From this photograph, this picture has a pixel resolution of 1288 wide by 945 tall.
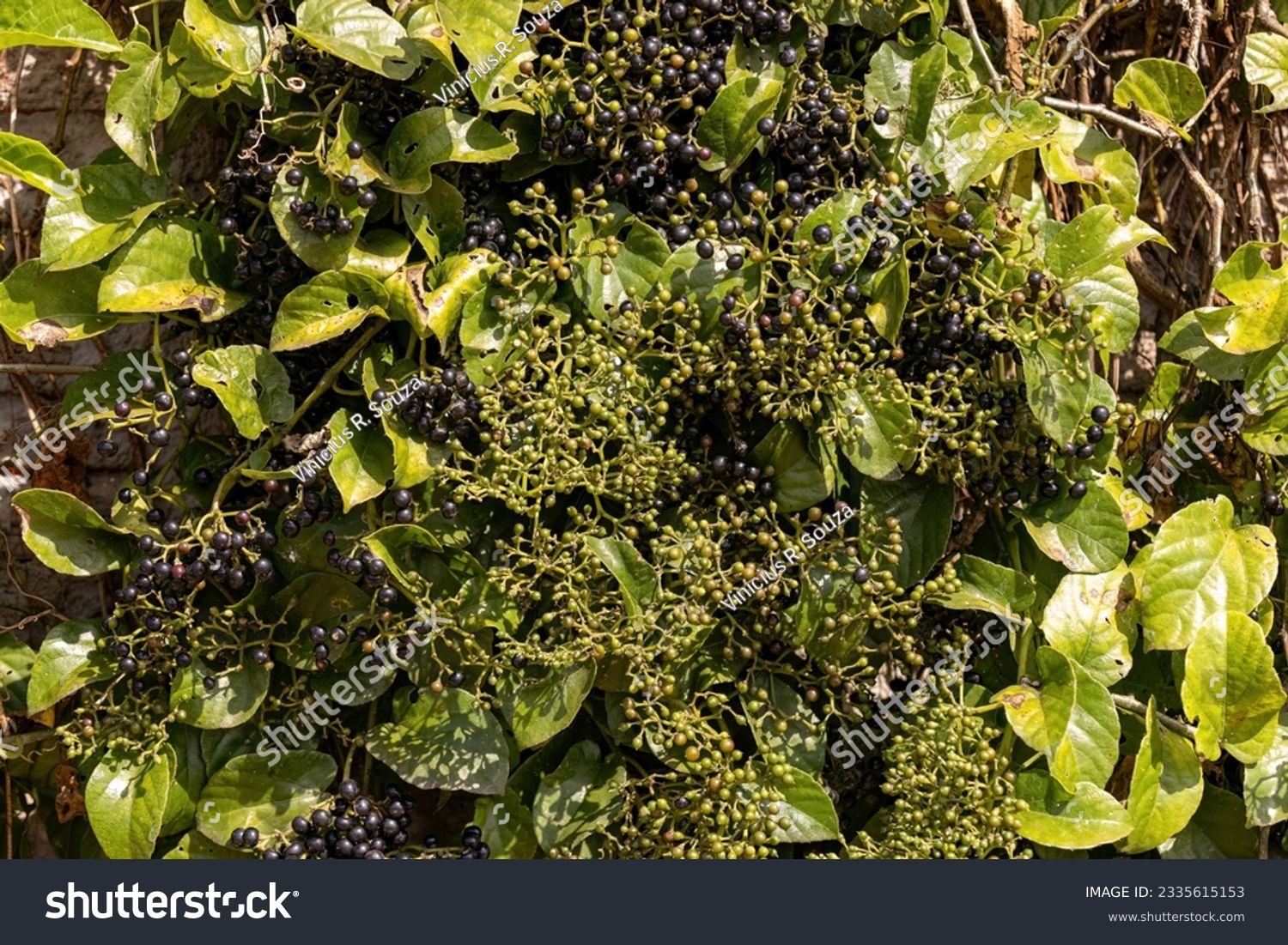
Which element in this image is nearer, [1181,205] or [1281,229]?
[1281,229]

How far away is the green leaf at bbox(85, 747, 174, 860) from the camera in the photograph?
1815mm

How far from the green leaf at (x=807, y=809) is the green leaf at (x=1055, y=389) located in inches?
25.0

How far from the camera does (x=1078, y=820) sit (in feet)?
5.93

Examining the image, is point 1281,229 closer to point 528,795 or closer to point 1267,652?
point 1267,652

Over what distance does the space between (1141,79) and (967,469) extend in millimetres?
755

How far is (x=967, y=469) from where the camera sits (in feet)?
6.08

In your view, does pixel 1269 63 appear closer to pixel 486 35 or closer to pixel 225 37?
pixel 486 35

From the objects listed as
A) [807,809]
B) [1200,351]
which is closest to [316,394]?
[807,809]

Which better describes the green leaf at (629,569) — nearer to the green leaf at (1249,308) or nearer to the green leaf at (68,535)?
the green leaf at (68,535)

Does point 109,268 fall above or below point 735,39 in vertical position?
below

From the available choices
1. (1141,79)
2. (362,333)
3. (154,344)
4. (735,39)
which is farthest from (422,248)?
(1141,79)

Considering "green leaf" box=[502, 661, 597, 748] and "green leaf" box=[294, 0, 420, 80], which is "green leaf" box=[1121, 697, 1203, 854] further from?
"green leaf" box=[294, 0, 420, 80]

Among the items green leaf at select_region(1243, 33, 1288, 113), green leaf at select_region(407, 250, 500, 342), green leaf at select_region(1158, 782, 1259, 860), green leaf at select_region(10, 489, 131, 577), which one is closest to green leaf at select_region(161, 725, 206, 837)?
green leaf at select_region(10, 489, 131, 577)

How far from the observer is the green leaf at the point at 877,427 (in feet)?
5.87
